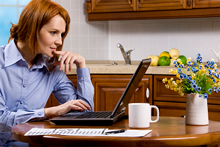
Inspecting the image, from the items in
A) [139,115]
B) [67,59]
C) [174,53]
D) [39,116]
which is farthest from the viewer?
[174,53]

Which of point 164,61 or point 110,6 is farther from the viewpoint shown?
point 110,6

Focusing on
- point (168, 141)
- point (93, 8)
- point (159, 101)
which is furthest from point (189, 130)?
point (93, 8)

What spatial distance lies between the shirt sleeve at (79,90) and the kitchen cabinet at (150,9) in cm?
Answer: 152

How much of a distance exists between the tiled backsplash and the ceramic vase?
2.13m

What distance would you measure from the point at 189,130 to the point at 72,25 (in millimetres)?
2503

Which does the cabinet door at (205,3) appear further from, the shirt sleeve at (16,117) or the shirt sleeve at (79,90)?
the shirt sleeve at (16,117)

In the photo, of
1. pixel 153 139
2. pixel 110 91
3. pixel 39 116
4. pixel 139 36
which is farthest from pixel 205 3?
pixel 153 139

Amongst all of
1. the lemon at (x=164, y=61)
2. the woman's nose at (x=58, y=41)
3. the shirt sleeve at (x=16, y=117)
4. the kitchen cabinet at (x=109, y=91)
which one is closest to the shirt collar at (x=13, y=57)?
the woman's nose at (x=58, y=41)

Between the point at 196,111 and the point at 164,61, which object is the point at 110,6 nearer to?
the point at 164,61

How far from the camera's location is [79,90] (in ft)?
5.65

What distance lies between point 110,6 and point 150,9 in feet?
1.35

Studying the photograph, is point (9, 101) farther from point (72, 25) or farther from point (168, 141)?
point (72, 25)

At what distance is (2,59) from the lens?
1533 mm

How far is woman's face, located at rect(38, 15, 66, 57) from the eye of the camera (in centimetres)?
157
